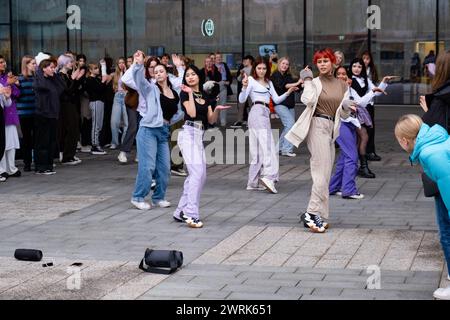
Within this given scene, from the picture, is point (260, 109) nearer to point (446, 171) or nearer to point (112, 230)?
point (112, 230)

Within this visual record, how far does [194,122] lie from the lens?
10.6 meters

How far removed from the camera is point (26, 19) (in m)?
29.8

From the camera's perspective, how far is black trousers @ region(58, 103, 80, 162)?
54.7 ft

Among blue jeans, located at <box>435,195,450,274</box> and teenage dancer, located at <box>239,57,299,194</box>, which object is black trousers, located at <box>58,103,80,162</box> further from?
blue jeans, located at <box>435,195,450,274</box>

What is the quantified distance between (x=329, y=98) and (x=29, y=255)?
3588 millimetres

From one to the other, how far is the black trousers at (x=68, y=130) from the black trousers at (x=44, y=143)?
1220mm

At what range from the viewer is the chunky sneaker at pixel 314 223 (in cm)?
999

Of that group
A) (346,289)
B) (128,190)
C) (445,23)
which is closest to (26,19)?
(445,23)

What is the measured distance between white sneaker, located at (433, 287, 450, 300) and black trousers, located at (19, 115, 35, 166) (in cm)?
966

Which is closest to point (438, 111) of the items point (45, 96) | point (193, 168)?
point (193, 168)

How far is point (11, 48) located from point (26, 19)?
3.21ft

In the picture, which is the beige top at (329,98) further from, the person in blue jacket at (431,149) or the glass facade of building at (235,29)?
the glass facade of building at (235,29)

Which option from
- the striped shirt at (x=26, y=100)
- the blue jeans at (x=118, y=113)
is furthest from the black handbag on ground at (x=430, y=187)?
the blue jeans at (x=118, y=113)

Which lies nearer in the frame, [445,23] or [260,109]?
[260,109]
